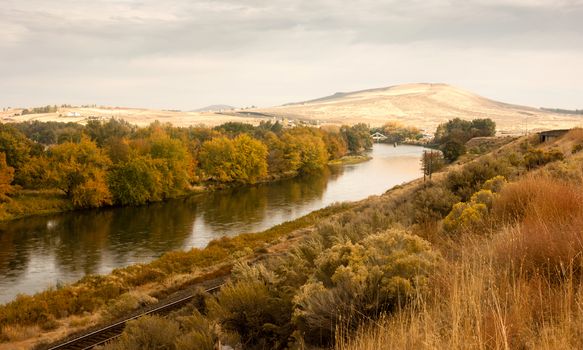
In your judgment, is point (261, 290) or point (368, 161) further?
point (368, 161)

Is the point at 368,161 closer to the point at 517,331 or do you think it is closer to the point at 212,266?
the point at 212,266

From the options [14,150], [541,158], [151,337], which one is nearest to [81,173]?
[14,150]

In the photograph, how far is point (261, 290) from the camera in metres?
7.64

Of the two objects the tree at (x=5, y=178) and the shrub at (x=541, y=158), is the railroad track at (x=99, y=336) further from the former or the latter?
the tree at (x=5, y=178)

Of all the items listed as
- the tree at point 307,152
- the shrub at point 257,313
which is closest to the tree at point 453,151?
the tree at point 307,152

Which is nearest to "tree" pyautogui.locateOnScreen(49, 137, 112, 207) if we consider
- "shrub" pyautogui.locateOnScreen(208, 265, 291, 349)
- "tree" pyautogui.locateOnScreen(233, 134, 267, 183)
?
"tree" pyautogui.locateOnScreen(233, 134, 267, 183)

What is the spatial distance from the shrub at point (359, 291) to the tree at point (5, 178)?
4347 centimetres

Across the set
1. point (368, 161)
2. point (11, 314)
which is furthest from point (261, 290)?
point (368, 161)

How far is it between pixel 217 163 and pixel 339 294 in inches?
2215

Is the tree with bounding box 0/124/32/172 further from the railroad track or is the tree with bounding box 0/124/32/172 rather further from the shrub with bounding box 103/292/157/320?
the railroad track

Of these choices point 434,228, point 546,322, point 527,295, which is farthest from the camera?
point 434,228

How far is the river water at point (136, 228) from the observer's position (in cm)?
2625

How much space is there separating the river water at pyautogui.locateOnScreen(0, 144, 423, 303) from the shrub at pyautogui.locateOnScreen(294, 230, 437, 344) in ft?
68.0

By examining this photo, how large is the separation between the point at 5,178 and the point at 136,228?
15946mm
